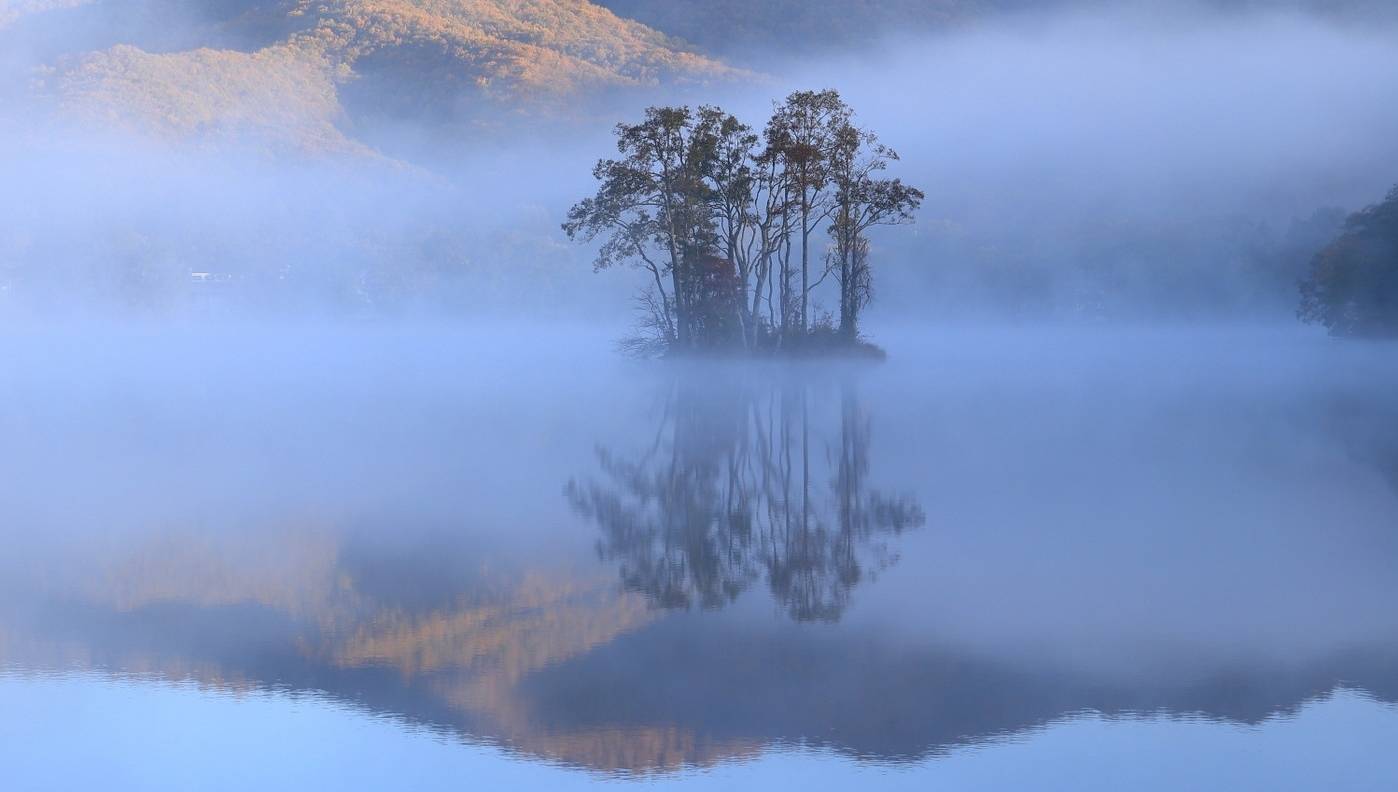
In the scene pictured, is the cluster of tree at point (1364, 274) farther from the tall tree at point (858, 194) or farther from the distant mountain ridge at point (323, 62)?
the distant mountain ridge at point (323, 62)

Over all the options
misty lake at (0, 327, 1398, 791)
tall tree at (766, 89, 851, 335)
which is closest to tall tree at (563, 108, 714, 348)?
tall tree at (766, 89, 851, 335)

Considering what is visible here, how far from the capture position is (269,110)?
124938 millimetres

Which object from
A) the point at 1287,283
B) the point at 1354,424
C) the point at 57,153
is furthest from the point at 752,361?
the point at 57,153

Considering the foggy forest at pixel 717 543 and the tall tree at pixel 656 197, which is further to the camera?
the tall tree at pixel 656 197

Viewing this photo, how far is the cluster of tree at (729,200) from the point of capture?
37.7 m

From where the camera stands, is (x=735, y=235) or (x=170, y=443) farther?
(x=735, y=235)

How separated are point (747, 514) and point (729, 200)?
27811 millimetres

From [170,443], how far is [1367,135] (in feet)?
425

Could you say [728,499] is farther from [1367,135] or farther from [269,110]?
[1367,135]

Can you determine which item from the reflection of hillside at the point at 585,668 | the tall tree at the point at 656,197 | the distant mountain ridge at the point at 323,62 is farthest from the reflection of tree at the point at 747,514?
the distant mountain ridge at the point at 323,62

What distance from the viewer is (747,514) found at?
12281 mm

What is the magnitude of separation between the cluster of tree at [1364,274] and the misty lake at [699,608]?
113 feet

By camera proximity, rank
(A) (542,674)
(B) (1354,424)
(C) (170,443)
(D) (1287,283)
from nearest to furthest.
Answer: (A) (542,674) < (C) (170,443) < (B) (1354,424) < (D) (1287,283)

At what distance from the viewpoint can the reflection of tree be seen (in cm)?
955
